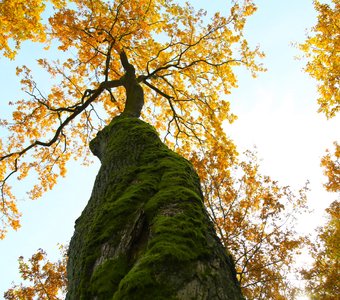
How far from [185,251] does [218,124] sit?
9592 millimetres

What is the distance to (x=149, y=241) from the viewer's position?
2.51m

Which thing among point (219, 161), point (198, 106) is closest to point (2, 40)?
point (198, 106)

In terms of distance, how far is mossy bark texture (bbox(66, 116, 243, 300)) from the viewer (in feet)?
6.84

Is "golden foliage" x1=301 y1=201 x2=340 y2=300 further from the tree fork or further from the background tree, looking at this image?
the tree fork

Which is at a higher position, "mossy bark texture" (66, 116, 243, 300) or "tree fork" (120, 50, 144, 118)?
"tree fork" (120, 50, 144, 118)

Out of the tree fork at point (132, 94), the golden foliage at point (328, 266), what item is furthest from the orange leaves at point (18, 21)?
the golden foliage at point (328, 266)

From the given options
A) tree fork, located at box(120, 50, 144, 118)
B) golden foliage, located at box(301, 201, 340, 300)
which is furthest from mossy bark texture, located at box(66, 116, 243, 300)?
golden foliage, located at box(301, 201, 340, 300)

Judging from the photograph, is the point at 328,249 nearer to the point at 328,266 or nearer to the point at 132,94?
the point at 328,266

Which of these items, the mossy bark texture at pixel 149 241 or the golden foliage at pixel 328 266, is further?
the golden foliage at pixel 328 266

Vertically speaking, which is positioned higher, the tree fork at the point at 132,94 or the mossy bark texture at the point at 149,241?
the tree fork at the point at 132,94

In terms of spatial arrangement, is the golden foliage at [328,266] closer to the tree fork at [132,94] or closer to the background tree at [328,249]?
the background tree at [328,249]

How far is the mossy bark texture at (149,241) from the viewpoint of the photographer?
2086mm

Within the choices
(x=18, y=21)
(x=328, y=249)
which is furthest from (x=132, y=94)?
(x=328, y=249)

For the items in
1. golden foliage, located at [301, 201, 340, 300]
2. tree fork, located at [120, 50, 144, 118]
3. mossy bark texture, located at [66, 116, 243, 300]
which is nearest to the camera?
mossy bark texture, located at [66, 116, 243, 300]
